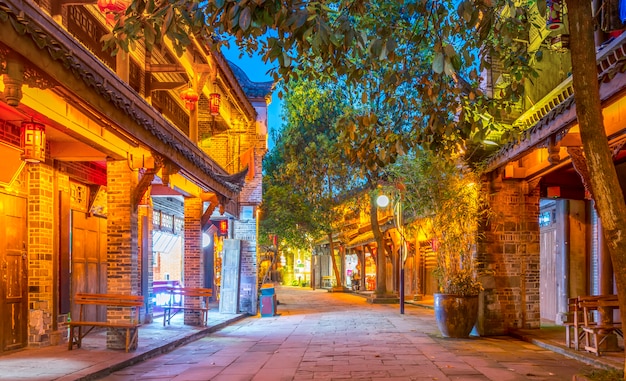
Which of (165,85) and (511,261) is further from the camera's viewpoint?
(165,85)

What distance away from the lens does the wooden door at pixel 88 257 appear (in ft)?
44.3

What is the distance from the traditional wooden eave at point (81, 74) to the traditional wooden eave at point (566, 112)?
501cm

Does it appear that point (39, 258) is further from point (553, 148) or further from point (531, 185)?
point (531, 185)

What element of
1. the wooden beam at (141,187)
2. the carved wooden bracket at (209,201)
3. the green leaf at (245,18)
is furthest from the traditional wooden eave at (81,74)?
the carved wooden bracket at (209,201)

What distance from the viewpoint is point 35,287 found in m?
11.9

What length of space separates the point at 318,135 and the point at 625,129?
20.4 metres

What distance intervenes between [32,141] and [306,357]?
5.33 m

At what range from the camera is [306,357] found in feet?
35.7

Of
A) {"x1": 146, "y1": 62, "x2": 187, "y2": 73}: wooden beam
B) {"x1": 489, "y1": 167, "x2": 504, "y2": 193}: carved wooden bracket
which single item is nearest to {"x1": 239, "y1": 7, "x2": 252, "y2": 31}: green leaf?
{"x1": 146, "y1": 62, "x2": 187, "y2": 73}: wooden beam

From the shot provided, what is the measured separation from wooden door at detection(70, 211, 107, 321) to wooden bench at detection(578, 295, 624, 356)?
30.5ft

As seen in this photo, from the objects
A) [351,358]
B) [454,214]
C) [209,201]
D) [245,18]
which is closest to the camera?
[245,18]

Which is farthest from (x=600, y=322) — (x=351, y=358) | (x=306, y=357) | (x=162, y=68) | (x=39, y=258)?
(x=162, y=68)

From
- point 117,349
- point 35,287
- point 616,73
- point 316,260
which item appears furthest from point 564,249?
point 316,260

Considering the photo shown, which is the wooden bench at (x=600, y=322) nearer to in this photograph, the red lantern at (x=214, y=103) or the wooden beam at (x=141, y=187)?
the wooden beam at (x=141, y=187)
